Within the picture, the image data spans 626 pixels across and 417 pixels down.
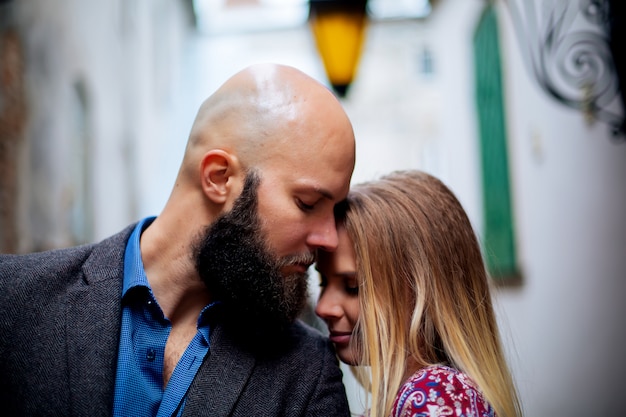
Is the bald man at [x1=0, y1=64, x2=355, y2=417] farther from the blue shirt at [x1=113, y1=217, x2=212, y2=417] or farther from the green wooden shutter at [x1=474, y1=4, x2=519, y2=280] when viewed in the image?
the green wooden shutter at [x1=474, y1=4, x2=519, y2=280]

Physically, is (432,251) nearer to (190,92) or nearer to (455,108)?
(455,108)

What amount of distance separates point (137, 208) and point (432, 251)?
15.2 ft

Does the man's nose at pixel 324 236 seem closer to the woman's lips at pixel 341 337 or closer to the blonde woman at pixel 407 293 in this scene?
the blonde woman at pixel 407 293

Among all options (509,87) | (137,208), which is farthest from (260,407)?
(509,87)

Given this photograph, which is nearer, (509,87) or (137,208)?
(137,208)

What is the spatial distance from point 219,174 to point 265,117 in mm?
262

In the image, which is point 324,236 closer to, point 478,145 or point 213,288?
point 213,288

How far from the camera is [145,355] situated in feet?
7.22

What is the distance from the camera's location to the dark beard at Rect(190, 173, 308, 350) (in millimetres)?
2285

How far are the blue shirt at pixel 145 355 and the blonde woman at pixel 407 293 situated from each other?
20.9 inches

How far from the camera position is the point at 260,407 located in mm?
2197

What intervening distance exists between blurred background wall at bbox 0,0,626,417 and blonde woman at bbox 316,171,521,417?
260 mm

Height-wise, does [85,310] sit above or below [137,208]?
above

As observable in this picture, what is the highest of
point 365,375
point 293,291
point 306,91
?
point 306,91
